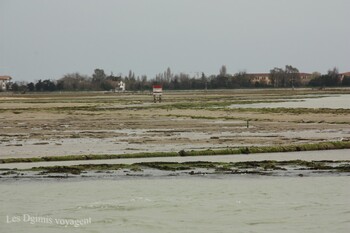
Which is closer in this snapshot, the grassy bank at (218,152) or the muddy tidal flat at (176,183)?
the muddy tidal flat at (176,183)

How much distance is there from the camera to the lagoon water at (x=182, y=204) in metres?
13.2

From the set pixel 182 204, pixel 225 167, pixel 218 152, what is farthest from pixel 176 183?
pixel 218 152

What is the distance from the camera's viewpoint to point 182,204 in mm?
15430

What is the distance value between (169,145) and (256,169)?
8.85m

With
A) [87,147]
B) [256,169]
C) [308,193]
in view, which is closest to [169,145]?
[87,147]

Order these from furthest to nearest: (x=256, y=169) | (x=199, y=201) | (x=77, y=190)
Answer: (x=256, y=169)
(x=77, y=190)
(x=199, y=201)

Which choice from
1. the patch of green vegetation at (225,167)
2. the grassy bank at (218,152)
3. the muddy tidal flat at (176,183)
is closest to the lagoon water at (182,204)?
the muddy tidal flat at (176,183)

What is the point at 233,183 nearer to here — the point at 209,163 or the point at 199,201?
the point at 199,201

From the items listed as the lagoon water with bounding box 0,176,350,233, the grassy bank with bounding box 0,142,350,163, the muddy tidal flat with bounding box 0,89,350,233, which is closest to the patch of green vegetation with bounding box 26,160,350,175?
the muddy tidal flat with bounding box 0,89,350,233

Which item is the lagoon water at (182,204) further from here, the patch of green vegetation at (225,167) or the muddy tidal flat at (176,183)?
the patch of green vegetation at (225,167)

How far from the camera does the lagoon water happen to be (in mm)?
13195

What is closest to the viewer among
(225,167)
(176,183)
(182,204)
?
(182,204)

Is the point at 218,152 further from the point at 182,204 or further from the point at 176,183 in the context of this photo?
Answer: the point at 182,204

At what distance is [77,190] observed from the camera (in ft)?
57.2
